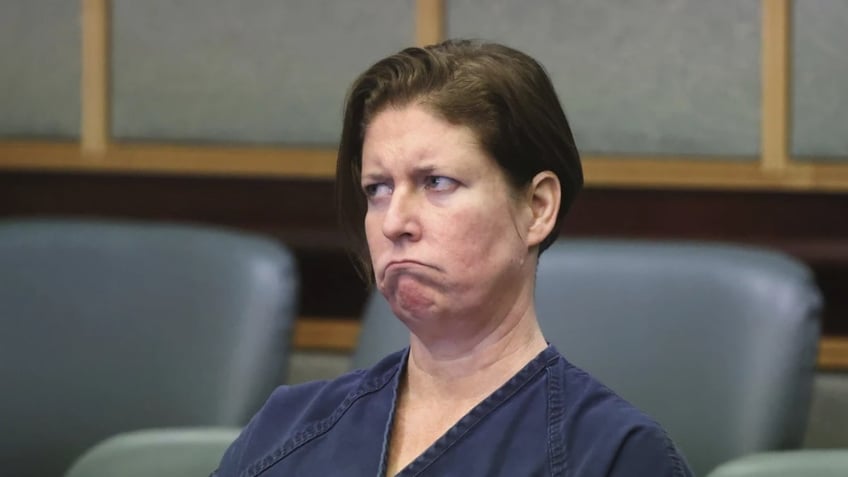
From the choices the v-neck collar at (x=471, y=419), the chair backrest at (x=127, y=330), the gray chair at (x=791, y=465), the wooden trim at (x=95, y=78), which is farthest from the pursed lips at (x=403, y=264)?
the wooden trim at (x=95, y=78)

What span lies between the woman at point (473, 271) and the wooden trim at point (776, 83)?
997 millimetres

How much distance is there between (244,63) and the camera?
2.25m

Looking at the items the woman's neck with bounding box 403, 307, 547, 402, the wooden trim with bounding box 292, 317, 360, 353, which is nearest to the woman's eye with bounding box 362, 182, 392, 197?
the woman's neck with bounding box 403, 307, 547, 402

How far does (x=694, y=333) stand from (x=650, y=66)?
558mm

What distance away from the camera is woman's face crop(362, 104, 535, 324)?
3.28 ft

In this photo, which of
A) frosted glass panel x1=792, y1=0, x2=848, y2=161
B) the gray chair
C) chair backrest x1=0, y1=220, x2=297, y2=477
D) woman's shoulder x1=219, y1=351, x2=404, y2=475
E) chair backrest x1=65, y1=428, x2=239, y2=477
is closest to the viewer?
woman's shoulder x1=219, y1=351, x2=404, y2=475

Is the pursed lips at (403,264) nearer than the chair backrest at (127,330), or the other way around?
the pursed lips at (403,264)

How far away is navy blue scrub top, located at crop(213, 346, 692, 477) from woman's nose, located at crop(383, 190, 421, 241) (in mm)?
131

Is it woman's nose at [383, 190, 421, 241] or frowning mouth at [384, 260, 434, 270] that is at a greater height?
woman's nose at [383, 190, 421, 241]

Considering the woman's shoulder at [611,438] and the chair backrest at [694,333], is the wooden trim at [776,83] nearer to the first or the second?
the chair backrest at [694,333]

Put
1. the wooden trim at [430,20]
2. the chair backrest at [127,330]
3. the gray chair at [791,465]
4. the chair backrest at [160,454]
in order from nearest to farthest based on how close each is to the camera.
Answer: the gray chair at [791,465]
the chair backrest at [160,454]
the chair backrest at [127,330]
the wooden trim at [430,20]

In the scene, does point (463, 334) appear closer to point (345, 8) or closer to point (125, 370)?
point (125, 370)

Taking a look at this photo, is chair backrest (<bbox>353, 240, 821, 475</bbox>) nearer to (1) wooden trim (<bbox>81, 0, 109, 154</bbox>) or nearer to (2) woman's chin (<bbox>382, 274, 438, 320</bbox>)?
(2) woman's chin (<bbox>382, 274, 438, 320</bbox>)

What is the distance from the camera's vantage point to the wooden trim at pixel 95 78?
2.31 metres
